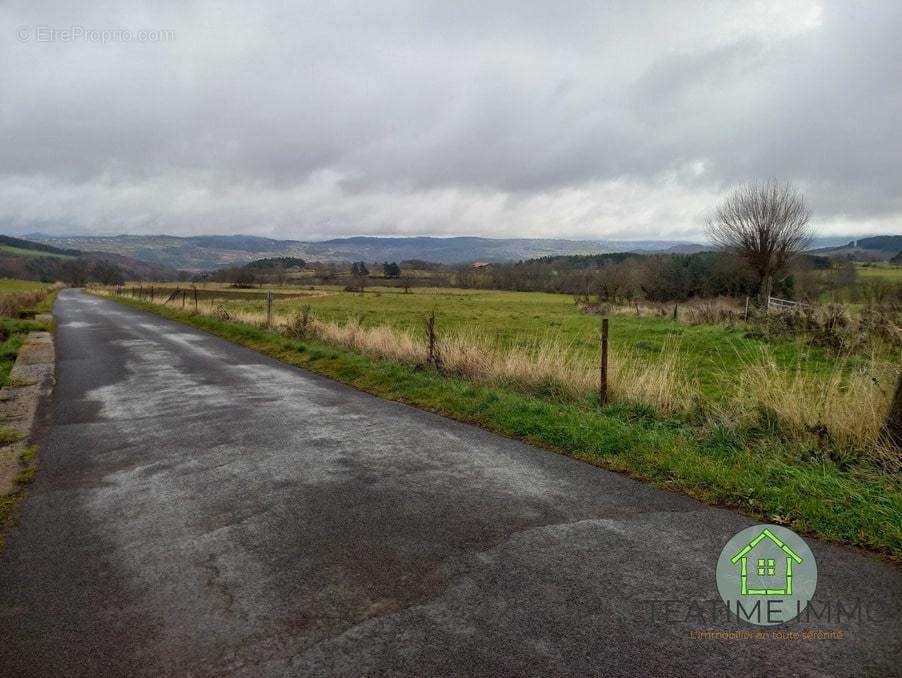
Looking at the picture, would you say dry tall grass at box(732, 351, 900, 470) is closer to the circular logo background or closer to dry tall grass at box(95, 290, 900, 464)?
dry tall grass at box(95, 290, 900, 464)

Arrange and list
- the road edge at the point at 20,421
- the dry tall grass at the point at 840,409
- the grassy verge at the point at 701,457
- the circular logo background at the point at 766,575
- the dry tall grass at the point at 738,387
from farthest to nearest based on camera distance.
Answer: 1. the dry tall grass at the point at 738,387
2. the dry tall grass at the point at 840,409
3. the road edge at the point at 20,421
4. the grassy verge at the point at 701,457
5. the circular logo background at the point at 766,575

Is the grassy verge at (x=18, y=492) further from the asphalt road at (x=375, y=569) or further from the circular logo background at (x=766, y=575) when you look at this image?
the circular logo background at (x=766, y=575)

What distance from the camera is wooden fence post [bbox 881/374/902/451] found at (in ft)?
18.1

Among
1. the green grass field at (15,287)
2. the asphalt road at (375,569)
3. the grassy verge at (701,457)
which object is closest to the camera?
the asphalt road at (375,569)

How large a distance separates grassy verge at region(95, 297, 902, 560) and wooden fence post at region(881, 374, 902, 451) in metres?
0.49

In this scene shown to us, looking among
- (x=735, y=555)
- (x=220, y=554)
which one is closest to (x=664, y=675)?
(x=735, y=555)

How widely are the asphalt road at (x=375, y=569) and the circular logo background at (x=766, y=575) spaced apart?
10cm

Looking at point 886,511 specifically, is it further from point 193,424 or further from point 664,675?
point 193,424

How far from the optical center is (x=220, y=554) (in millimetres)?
3871

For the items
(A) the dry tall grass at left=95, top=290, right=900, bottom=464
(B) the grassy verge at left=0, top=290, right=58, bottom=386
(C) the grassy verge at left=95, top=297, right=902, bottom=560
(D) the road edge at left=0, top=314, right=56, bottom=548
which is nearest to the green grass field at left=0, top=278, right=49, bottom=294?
(B) the grassy verge at left=0, top=290, right=58, bottom=386

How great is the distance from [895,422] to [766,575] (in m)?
3.24

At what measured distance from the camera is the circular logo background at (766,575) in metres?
3.19

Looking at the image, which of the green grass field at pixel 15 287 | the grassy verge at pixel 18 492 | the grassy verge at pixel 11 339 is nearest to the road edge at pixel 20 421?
the grassy verge at pixel 18 492

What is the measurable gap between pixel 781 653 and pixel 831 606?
68cm
